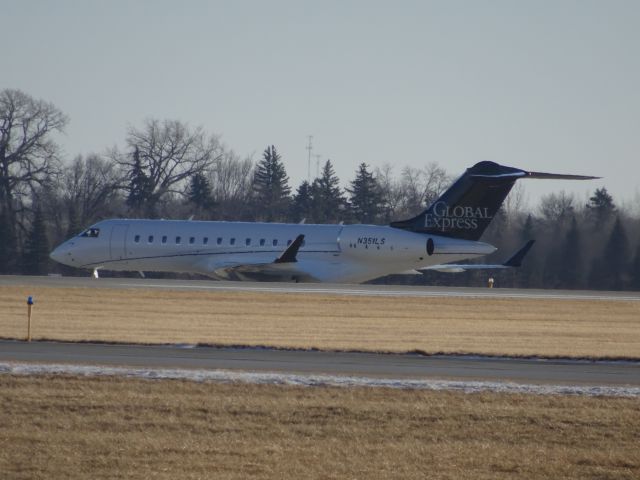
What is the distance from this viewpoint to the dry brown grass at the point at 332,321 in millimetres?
27969

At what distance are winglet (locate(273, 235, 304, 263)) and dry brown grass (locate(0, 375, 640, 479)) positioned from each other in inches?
1256

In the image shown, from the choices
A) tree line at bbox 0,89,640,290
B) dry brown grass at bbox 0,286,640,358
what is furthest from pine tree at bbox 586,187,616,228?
dry brown grass at bbox 0,286,640,358

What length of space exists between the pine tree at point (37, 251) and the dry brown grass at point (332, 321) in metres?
37.5

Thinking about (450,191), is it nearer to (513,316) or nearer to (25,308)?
(513,316)

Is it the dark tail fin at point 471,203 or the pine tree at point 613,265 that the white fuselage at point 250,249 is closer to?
the dark tail fin at point 471,203

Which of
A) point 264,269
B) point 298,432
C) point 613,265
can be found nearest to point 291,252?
point 264,269

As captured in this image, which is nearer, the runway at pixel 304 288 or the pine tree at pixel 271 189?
the runway at pixel 304 288

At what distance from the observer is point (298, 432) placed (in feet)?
50.6

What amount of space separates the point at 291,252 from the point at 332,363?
28.6 metres

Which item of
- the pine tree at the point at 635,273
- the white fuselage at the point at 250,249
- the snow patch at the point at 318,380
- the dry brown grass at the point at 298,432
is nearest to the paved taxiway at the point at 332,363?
the snow patch at the point at 318,380

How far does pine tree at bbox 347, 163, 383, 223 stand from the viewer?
9700cm

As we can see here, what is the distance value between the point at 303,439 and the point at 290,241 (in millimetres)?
37294

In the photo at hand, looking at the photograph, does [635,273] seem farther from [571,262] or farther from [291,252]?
[291,252]

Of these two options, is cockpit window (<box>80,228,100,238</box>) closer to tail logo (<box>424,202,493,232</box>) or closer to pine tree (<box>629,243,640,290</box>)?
tail logo (<box>424,202,493,232</box>)
